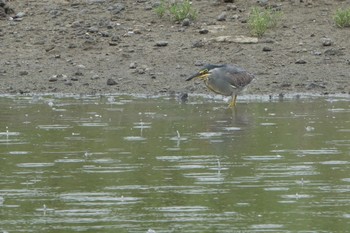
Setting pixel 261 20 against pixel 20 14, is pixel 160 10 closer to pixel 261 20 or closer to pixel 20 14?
pixel 261 20

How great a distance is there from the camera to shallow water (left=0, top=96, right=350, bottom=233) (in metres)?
8.30

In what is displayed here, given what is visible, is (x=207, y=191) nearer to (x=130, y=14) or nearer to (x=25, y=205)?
(x=25, y=205)

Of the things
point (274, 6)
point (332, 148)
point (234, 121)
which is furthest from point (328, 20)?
point (332, 148)

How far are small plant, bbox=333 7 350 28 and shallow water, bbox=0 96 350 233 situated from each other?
9.00 feet

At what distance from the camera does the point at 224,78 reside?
1573 centimetres

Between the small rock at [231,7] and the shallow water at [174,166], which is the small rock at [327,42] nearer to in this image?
the small rock at [231,7]

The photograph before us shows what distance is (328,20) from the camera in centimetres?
1869

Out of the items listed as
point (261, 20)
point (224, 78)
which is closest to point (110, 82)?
point (224, 78)

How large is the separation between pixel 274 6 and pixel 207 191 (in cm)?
1015

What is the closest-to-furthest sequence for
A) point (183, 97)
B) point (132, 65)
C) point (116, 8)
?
point (183, 97) → point (132, 65) → point (116, 8)

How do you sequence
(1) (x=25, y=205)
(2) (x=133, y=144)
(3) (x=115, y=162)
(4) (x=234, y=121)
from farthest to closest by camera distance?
1. (4) (x=234, y=121)
2. (2) (x=133, y=144)
3. (3) (x=115, y=162)
4. (1) (x=25, y=205)

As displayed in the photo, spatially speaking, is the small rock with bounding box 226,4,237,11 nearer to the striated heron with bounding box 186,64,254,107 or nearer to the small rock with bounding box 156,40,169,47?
the small rock with bounding box 156,40,169,47

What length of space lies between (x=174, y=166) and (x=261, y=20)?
751 centimetres

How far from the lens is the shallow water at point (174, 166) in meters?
8.30
